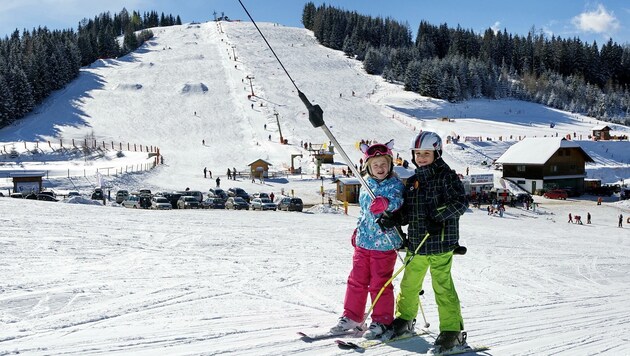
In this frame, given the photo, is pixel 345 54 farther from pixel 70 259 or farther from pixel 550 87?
pixel 70 259

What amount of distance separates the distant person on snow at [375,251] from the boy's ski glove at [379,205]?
121 millimetres

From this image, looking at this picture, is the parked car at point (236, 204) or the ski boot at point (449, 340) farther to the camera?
the parked car at point (236, 204)

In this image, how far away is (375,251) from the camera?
4.93 meters

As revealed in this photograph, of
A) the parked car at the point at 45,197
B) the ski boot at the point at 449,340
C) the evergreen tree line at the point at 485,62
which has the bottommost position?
the parked car at the point at 45,197

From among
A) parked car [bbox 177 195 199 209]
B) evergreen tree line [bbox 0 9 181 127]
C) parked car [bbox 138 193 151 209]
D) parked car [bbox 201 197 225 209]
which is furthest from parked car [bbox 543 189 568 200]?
evergreen tree line [bbox 0 9 181 127]

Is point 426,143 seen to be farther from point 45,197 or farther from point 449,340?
point 45,197

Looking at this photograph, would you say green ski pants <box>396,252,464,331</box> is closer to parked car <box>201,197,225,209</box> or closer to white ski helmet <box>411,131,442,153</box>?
white ski helmet <box>411,131,442,153</box>

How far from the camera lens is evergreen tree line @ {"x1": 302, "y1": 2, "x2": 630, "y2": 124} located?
297ft

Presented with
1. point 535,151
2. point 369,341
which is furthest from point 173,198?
point 535,151

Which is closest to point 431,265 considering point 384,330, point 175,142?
point 384,330

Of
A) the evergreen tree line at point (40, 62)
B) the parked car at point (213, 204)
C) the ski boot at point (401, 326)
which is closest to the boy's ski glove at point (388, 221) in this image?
the ski boot at point (401, 326)

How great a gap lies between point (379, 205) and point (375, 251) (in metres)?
0.54

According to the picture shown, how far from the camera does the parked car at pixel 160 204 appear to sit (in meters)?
25.9

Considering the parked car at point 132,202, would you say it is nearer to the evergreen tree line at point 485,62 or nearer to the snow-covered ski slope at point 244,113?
the snow-covered ski slope at point 244,113
